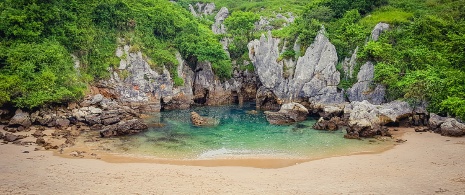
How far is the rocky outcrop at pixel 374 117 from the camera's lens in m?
34.3

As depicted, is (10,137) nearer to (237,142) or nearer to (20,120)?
(20,120)

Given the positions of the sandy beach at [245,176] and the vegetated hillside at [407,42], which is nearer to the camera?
the sandy beach at [245,176]

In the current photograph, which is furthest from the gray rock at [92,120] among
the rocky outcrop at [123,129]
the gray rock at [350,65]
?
the gray rock at [350,65]

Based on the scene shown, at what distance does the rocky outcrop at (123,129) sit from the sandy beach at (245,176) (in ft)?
25.4

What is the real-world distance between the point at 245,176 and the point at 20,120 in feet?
88.9

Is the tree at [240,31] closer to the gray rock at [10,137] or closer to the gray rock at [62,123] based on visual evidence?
the gray rock at [62,123]

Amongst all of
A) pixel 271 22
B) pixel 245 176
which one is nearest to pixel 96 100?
pixel 245 176

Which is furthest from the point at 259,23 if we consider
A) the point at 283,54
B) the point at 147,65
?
the point at 147,65

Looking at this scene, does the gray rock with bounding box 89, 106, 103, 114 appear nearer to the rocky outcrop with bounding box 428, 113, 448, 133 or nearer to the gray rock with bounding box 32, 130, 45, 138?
the gray rock with bounding box 32, 130, 45, 138

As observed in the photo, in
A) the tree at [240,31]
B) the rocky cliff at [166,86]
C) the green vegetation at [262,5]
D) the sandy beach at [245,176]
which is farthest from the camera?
the green vegetation at [262,5]

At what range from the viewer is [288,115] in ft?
144

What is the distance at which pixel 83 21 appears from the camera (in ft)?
165

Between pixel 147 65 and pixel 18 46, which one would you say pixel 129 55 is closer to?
pixel 147 65

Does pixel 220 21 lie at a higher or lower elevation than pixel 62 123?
higher
